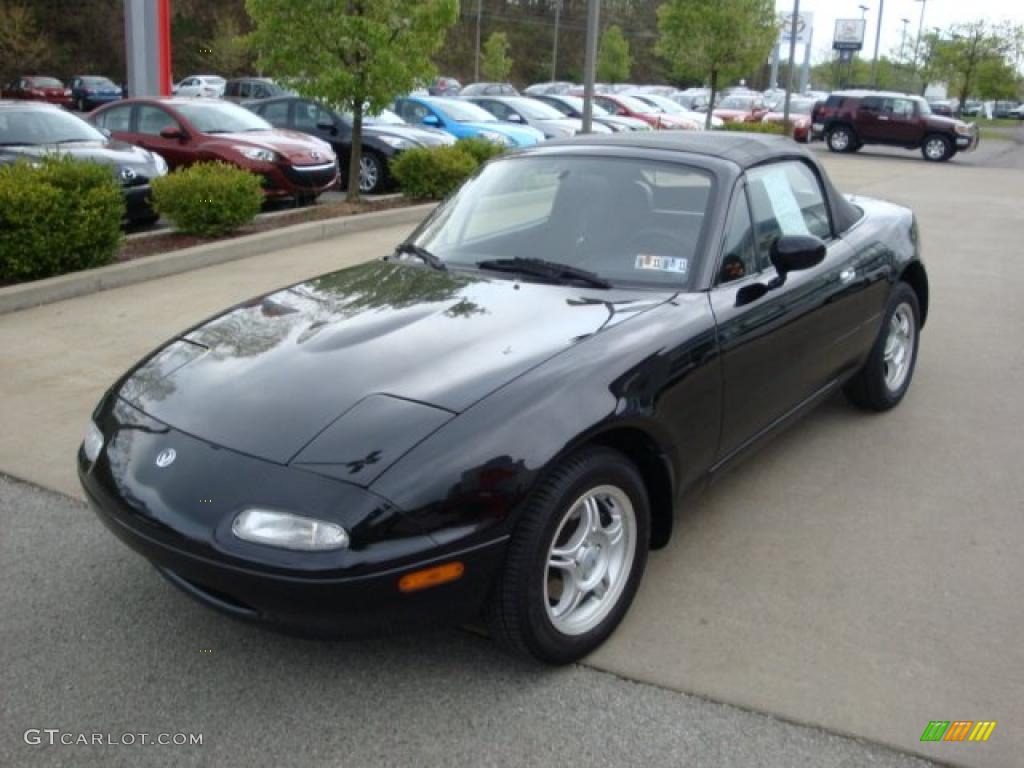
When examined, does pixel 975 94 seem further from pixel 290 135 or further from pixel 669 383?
pixel 669 383

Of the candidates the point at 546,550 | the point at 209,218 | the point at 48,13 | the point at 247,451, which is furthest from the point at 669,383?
the point at 48,13

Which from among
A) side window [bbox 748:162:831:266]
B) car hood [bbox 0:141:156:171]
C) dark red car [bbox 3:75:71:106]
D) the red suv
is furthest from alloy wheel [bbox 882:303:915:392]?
dark red car [bbox 3:75:71:106]

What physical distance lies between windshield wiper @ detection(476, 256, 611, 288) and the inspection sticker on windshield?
0.57 feet

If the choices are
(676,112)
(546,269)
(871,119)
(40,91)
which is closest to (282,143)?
(546,269)

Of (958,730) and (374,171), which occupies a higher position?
(374,171)

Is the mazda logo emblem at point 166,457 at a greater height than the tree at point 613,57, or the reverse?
the tree at point 613,57

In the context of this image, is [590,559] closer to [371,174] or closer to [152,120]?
[152,120]

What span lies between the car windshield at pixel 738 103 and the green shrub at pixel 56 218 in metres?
29.8

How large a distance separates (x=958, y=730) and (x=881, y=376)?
275cm

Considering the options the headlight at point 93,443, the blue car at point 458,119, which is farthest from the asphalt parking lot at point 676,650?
the blue car at point 458,119

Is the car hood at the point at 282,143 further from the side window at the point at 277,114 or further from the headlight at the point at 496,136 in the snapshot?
the headlight at the point at 496,136

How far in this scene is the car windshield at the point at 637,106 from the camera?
26.8m

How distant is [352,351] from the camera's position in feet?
10.5

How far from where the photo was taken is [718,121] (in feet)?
94.2
